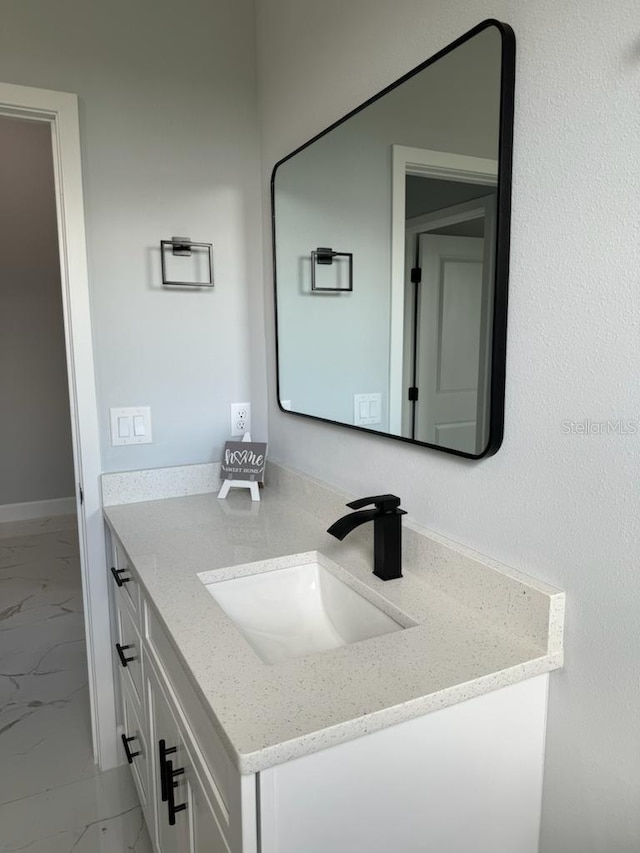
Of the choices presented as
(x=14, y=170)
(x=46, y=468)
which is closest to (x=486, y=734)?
(x=14, y=170)

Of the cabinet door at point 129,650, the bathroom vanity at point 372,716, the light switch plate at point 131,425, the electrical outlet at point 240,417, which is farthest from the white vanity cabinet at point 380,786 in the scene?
the electrical outlet at point 240,417

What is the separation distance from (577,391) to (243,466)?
4.14 feet

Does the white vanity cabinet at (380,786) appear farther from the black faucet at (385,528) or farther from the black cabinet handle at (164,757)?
the black faucet at (385,528)

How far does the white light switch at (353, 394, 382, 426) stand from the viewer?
4.75ft

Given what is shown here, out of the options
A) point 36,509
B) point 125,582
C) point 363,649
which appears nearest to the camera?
point 363,649

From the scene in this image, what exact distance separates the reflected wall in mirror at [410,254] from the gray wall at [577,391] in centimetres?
5

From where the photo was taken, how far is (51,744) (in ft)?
6.97

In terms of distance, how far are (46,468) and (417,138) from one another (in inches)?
173

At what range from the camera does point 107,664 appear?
2.01m

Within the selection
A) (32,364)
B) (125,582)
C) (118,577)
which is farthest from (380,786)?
(32,364)

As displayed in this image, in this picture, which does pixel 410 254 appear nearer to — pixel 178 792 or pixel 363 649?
pixel 363 649

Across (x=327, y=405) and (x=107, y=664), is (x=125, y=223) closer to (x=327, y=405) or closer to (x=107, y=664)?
(x=327, y=405)

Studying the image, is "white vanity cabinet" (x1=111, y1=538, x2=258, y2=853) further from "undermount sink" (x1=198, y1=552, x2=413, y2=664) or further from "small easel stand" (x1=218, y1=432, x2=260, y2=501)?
"small easel stand" (x1=218, y1=432, x2=260, y2=501)

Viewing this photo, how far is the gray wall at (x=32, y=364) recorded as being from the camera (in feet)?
14.1
